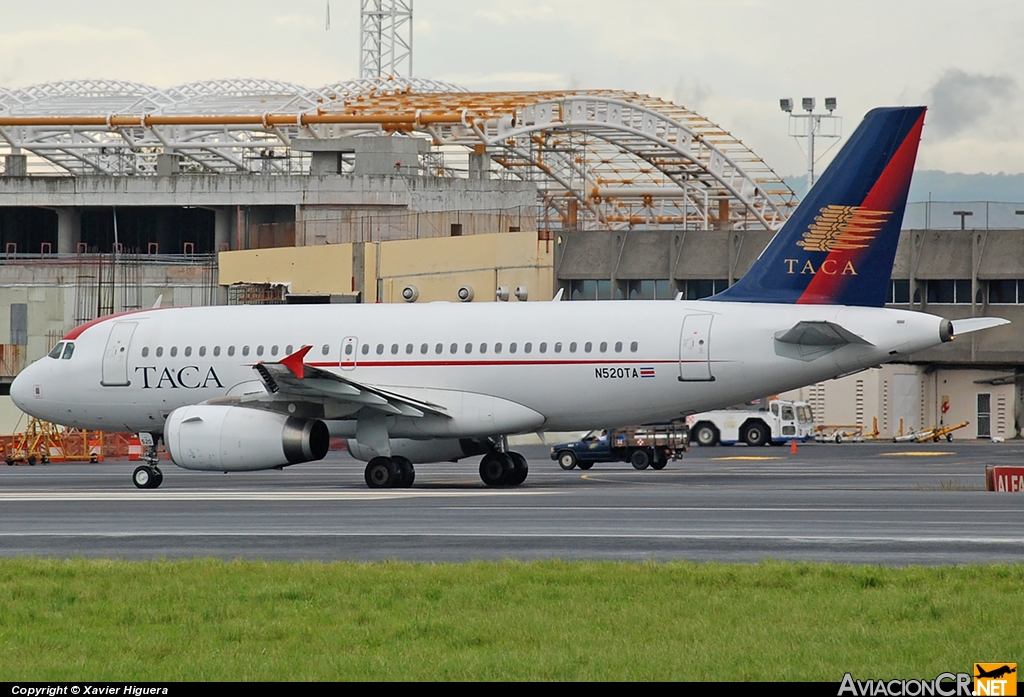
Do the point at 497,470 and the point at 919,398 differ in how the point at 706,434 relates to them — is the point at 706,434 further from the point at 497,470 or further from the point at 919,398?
the point at 497,470

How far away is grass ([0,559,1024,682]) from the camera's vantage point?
1041 centimetres

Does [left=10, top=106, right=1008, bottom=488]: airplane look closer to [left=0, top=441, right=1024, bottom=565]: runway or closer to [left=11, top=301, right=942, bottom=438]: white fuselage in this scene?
[left=11, top=301, right=942, bottom=438]: white fuselage

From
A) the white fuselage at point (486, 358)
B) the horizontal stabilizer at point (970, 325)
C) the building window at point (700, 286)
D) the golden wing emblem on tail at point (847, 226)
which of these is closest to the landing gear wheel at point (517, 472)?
the white fuselage at point (486, 358)

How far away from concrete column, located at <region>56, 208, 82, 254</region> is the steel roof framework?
483cm

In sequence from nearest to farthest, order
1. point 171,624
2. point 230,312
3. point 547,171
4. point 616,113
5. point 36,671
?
point 36,671
point 171,624
point 230,312
point 616,113
point 547,171

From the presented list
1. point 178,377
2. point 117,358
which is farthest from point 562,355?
point 117,358

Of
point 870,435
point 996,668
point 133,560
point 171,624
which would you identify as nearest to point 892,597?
point 996,668

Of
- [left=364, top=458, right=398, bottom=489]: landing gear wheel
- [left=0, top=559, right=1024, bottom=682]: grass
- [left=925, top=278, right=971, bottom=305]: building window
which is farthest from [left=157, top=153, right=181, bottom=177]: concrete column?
[left=0, top=559, right=1024, bottom=682]: grass

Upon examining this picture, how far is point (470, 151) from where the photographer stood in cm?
8456

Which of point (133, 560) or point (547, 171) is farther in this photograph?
point (547, 171)

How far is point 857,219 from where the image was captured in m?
29.2

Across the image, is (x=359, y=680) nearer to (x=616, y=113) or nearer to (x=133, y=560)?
(x=133, y=560)

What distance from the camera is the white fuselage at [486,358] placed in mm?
29156

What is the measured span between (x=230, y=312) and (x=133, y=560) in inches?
692
